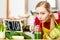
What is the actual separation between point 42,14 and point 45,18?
0.03m

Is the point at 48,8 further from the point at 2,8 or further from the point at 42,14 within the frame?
the point at 2,8

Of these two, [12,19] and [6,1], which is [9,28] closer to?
[12,19]

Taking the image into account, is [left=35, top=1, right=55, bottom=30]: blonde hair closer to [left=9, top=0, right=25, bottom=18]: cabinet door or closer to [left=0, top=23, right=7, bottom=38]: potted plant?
[left=9, top=0, right=25, bottom=18]: cabinet door

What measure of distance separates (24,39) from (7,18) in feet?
0.55

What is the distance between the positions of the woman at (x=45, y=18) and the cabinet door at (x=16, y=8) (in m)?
0.09

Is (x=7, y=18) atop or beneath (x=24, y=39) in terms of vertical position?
atop

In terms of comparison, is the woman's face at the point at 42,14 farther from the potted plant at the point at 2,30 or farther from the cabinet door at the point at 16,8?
the potted plant at the point at 2,30

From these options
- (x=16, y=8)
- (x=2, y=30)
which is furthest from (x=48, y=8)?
(x=2, y=30)

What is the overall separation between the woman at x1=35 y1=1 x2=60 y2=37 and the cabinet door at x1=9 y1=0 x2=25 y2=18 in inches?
3.6

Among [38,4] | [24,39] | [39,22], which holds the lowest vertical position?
[24,39]

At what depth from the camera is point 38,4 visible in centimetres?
102

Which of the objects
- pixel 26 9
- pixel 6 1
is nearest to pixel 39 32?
pixel 26 9

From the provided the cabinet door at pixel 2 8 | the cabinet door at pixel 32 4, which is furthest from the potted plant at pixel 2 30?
the cabinet door at pixel 32 4

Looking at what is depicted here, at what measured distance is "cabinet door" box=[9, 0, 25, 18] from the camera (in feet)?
3.27
